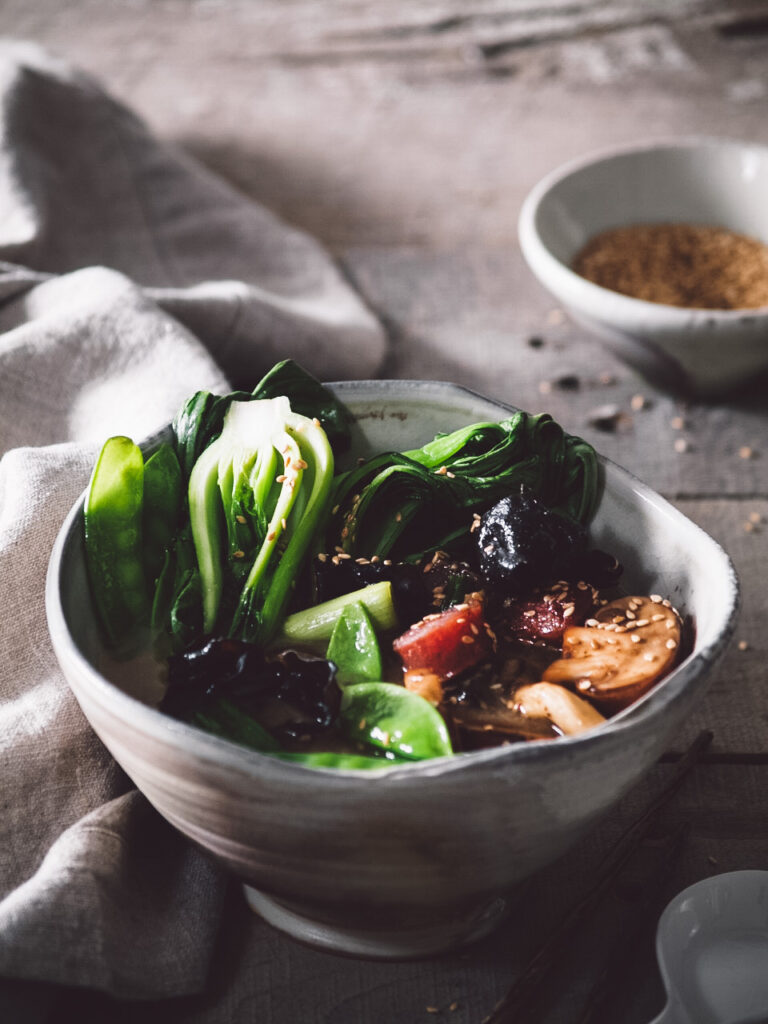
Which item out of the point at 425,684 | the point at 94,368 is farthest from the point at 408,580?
the point at 94,368

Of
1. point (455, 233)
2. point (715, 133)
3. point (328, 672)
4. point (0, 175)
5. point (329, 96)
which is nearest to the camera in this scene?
point (328, 672)

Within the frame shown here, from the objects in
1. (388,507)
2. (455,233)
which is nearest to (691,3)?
(455,233)

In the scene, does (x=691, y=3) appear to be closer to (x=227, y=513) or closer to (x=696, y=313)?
(x=696, y=313)

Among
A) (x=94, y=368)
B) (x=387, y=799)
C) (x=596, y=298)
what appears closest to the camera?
(x=387, y=799)

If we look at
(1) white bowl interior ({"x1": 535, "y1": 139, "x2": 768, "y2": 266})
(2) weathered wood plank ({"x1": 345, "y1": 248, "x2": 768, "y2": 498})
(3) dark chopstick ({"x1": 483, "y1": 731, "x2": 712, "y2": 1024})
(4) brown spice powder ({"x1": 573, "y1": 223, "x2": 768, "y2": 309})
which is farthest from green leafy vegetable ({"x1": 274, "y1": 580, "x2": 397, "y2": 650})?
(1) white bowl interior ({"x1": 535, "y1": 139, "x2": 768, "y2": 266})

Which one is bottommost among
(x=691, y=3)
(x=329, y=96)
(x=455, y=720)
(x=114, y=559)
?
(x=691, y=3)

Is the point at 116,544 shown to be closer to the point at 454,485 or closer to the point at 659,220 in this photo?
the point at 454,485

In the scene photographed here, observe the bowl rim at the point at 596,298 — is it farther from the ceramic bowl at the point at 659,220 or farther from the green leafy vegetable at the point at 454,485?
the green leafy vegetable at the point at 454,485

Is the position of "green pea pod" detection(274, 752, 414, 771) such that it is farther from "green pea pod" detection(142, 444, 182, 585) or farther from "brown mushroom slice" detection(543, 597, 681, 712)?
"green pea pod" detection(142, 444, 182, 585)
